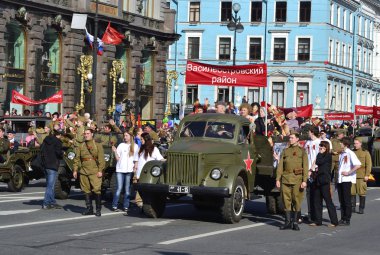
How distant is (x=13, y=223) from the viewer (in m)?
19.0

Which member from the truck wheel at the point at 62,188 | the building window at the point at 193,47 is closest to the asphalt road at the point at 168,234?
the truck wheel at the point at 62,188

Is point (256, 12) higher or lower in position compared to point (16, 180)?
higher

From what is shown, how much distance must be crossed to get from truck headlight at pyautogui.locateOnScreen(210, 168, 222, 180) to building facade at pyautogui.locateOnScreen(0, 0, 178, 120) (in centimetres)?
2818

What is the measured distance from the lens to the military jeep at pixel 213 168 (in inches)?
774

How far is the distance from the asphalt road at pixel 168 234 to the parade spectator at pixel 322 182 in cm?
27

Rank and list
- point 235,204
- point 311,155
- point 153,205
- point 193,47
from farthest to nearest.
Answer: point 193,47 < point 311,155 < point 153,205 < point 235,204

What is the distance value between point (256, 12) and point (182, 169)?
7239 centimetres

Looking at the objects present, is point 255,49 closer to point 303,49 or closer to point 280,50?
point 280,50

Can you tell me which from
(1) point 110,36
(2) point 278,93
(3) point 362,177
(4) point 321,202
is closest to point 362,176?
(3) point 362,177

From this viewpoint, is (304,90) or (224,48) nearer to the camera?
(304,90)

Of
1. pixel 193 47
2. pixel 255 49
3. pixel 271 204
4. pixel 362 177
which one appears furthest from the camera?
pixel 193 47

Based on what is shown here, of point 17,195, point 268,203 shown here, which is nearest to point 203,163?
point 268,203

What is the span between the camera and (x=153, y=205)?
2059 centimetres

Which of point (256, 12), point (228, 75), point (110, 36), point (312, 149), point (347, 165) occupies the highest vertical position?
point (256, 12)
